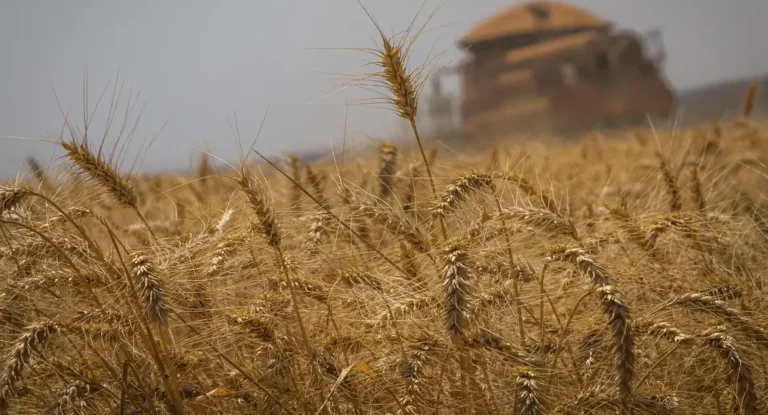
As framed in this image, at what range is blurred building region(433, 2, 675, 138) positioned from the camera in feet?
96.2

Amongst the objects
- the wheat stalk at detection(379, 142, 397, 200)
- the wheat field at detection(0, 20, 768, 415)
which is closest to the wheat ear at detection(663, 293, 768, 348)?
the wheat field at detection(0, 20, 768, 415)

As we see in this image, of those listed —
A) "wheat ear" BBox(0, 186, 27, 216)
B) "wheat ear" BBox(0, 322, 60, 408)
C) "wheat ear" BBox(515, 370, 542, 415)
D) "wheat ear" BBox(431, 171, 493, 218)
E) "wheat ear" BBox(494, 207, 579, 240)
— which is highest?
"wheat ear" BBox(0, 186, 27, 216)

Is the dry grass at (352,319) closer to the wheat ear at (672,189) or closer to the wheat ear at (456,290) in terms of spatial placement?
the wheat ear at (456,290)

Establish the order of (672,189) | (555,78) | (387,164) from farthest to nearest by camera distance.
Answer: (555,78) < (672,189) < (387,164)

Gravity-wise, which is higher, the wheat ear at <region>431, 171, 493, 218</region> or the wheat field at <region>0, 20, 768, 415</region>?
the wheat ear at <region>431, 171, 493, 218</region>

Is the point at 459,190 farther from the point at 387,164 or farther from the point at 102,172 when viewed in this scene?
the point at 102,172

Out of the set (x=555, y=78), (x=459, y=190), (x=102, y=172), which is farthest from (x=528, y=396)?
(x=555, y=78)

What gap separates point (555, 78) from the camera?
2944 cm

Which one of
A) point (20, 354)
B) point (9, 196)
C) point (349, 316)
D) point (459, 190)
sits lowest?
point (349, 316)

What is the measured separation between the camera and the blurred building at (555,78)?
29.3 m

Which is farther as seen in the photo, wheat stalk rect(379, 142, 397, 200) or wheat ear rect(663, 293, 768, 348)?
wheat stalk rect(379, 142, 397, 200)

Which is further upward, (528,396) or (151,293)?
(151,293)

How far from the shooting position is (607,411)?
1.84 m

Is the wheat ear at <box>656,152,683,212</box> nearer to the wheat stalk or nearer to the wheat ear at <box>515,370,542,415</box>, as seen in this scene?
the wheat stalk
